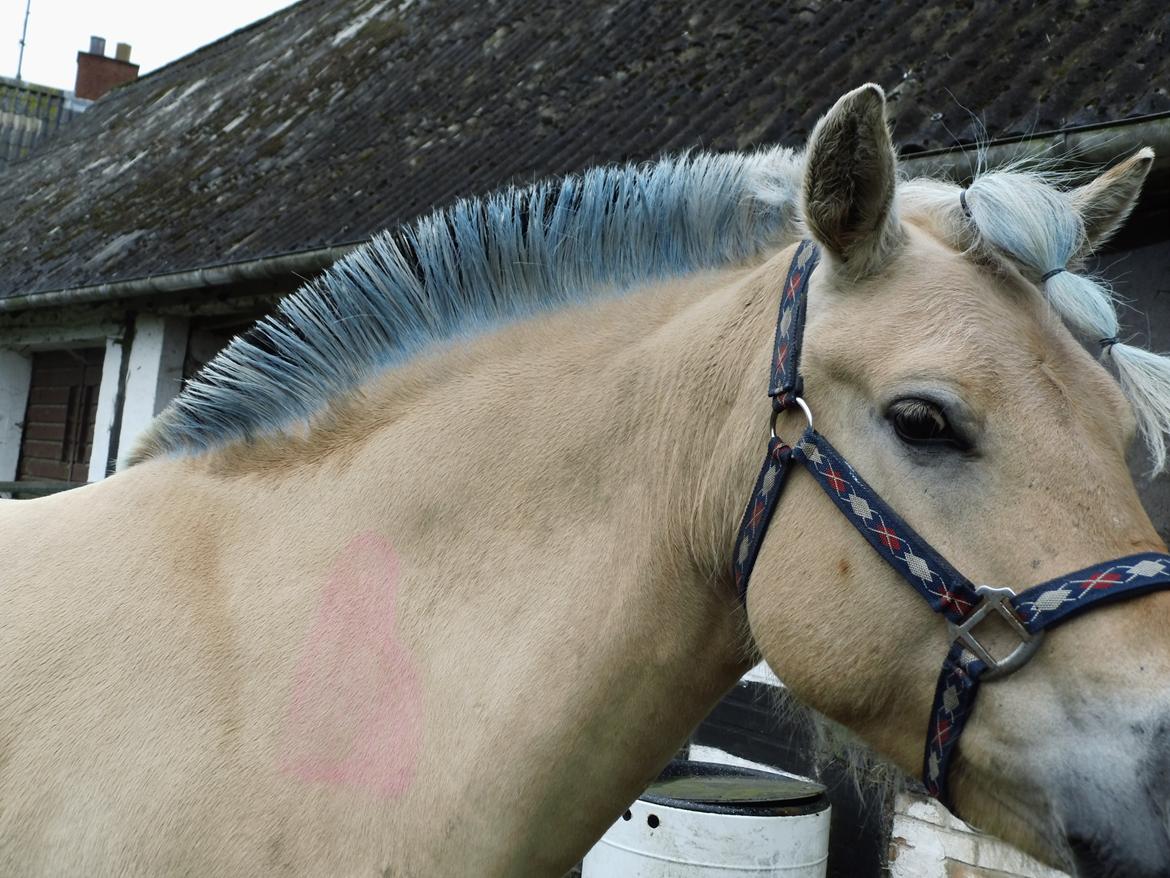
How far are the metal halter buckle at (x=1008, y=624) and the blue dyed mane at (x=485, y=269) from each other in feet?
2.66

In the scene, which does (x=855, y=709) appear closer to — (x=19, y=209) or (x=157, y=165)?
(x=157, y=165)

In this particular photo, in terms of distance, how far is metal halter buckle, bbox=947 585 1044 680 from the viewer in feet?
4.57

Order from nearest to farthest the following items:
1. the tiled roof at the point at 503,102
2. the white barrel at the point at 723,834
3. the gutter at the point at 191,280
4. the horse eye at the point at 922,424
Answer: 1. the horse eye at the point at 922,424
2. the white barrel at the point at 723,834
3. the tiled roof at the point at 503,102
4. the gutter at the point at 191,280

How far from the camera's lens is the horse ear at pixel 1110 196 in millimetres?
1857

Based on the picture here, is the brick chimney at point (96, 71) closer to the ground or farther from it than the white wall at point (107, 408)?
farther from it

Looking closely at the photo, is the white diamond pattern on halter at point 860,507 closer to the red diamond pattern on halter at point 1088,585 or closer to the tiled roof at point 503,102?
the red diamond pattern on halter at point 1088,585

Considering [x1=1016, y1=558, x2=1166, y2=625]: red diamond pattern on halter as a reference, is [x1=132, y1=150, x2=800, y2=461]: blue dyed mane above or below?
above

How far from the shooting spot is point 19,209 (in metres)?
12.1

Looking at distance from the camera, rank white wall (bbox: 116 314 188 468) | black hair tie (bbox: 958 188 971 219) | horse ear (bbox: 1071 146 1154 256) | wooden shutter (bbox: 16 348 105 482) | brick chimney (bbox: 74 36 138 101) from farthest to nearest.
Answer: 1. brick chimney (bbox: 74 36 138 101)
2. wooden shutter (bbox: 16 348 105 482)
3. white wall (bbox: 116 314 188 468)
4. horse ear (bbox: 1071 146 1154 256)
5. black hair tie (bbox: 958 188 971 219)

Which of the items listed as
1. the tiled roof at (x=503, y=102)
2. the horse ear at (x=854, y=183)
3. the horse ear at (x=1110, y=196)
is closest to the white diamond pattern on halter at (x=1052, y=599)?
the horse ear at (x=854, y=183)

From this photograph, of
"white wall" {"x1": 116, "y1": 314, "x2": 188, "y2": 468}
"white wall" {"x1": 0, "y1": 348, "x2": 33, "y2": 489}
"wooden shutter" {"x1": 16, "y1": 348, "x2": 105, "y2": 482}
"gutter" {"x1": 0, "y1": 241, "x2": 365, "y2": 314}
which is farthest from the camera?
"white wall" {"x1": 0, "y1": 348, "x2": 33, "y2": 489}

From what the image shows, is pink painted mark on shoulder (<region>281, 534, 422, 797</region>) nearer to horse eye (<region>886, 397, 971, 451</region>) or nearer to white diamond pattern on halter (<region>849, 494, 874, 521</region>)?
white diamond pattern on halter (<region>849, 494, 874, 521</region>)

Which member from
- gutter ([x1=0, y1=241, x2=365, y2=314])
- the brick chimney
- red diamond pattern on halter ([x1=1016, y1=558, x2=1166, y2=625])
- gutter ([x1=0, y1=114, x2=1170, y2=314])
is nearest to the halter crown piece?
red diamond pattern on halter ([x1=1016, y1=558, x2=1166, y2=625])

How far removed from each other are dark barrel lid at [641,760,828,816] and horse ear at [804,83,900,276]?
2448 mm
